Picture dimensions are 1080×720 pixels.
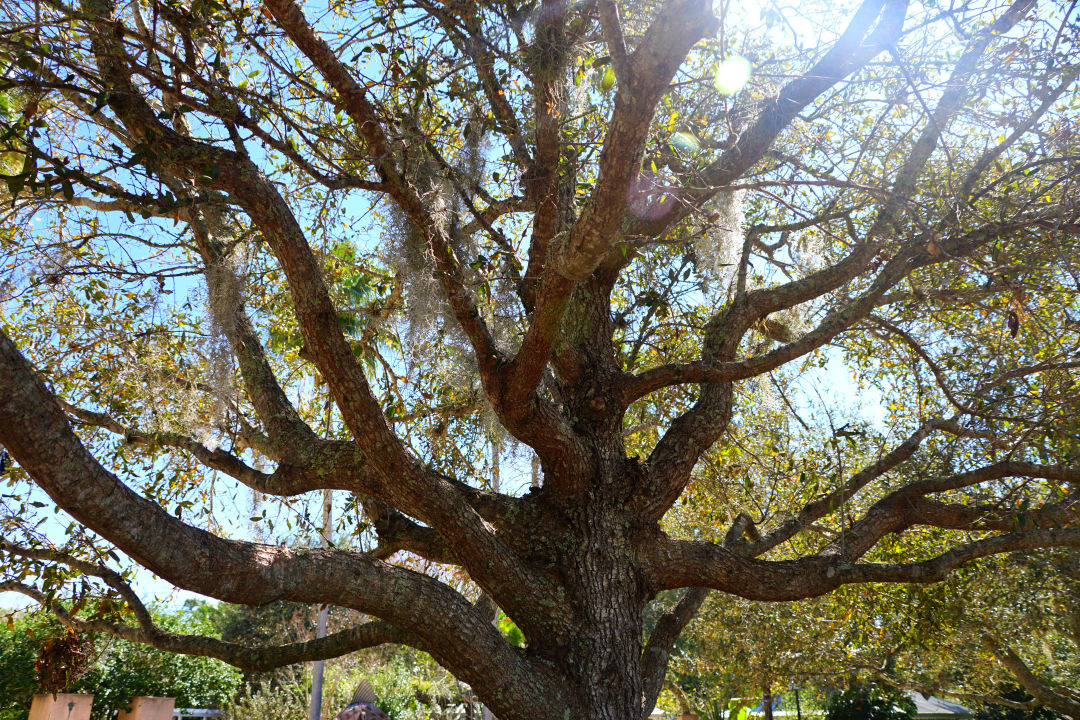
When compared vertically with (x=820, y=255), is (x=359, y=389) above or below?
below

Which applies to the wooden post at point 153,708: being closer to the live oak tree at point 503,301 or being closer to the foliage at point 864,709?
the live oak tree at point 503,301

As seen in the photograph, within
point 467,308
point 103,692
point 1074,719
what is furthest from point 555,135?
point 103,692

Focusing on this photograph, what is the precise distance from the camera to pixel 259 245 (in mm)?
5184

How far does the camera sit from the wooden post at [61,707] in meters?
7.10

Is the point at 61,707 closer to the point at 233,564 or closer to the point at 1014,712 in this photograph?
the point at 233,564

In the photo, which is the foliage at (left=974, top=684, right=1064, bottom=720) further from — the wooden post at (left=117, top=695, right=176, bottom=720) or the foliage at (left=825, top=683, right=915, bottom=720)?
the wooden post at (left=117, top=695, right=176, bottom=720)

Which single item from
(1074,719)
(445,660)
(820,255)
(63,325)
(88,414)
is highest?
(820,255)

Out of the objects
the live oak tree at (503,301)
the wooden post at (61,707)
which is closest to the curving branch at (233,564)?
the live oak tree at (503,301)

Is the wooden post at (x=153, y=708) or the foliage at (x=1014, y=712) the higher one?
the wooden post at (x=153, y=708)

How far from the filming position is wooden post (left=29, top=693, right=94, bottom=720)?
710cm

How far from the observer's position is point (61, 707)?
285 inches

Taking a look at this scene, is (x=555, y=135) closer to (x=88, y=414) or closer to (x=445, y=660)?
(x=445, y=660)

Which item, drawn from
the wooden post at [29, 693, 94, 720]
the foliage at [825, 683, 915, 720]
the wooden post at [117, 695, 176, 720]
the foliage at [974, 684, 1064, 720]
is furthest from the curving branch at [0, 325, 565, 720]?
the foliage at [825, 683, 915, 720]

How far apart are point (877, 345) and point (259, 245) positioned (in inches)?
235
